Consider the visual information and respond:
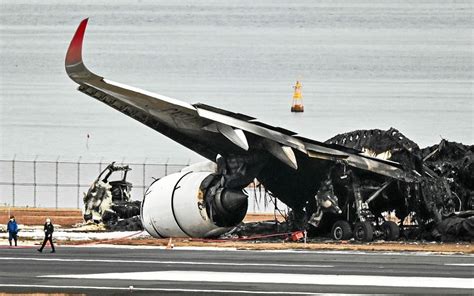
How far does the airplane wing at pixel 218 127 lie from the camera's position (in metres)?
48.8

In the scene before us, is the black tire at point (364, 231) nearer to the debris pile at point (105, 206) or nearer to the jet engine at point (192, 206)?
→ the jet engine at point (192, 206)

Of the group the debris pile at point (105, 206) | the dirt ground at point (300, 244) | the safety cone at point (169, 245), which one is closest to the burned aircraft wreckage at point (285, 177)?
the dirt ground at point (300, 244)

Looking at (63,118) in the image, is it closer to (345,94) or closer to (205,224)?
(345,94)

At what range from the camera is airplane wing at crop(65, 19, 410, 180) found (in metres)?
48.8

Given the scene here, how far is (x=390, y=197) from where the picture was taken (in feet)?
167

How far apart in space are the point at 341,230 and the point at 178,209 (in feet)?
21.3

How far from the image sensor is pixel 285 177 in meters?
51.8

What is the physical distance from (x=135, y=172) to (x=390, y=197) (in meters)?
49.8

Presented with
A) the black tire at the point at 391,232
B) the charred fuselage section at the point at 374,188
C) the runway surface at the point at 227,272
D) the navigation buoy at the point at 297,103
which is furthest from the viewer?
the navigation buoy at the point at 297,103

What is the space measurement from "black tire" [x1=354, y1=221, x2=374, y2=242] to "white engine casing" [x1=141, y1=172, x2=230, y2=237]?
5466mm

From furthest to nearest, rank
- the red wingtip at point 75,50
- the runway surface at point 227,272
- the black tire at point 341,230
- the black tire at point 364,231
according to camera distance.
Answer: the black tire at point 341,230
the black tire at point 364,231
the red wingtip at point 75,50
the runway surface at point 227,272

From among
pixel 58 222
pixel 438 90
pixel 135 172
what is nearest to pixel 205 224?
pixel 58 222

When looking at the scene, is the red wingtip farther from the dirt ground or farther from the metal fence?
the metal fence

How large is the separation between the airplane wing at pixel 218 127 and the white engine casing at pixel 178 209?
1880mm
